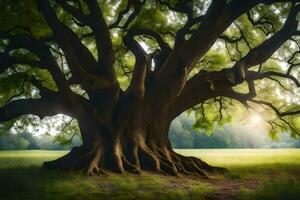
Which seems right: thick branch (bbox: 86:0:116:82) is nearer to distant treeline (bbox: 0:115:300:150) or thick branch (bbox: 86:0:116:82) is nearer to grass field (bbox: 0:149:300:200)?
grass field (bbox: 0:149:300:200)

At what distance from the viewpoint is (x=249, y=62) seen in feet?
62.1

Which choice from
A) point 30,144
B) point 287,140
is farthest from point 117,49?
point 287,140

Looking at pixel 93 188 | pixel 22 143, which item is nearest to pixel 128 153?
pixel 93 188

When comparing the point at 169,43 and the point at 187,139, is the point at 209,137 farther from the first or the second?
the point at 169,43

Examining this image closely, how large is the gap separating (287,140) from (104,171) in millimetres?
83973

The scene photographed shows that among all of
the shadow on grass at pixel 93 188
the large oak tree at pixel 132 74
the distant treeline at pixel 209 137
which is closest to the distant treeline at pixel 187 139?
the distant treeline at pixel 209 137

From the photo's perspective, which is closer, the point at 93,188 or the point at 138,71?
the point at 93,188

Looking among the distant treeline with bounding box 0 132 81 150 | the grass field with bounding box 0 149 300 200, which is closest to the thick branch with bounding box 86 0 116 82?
the grass field with bounding box 0 149 300 200

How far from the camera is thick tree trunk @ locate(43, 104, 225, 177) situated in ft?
54.2

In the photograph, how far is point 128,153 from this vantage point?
17.6 meters

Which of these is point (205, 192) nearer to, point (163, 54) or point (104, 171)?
point (104, 171)

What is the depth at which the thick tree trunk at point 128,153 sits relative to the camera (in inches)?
650

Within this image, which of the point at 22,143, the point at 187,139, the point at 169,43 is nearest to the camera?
the point at 169,43

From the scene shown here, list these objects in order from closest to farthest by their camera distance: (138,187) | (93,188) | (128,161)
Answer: (93,188) < (138,187) < (128,161)
